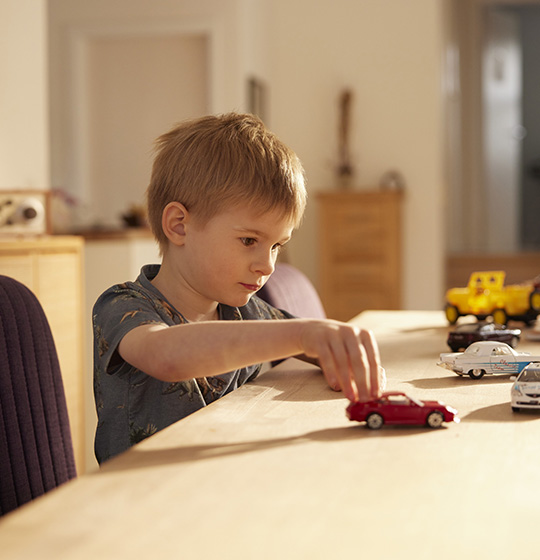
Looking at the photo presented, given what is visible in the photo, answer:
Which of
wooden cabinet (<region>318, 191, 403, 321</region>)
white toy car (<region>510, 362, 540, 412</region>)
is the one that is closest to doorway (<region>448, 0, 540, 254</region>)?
Result: wooden cabinet (<region>318, 191, 403, 321</region>)

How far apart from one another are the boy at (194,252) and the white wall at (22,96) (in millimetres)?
1844

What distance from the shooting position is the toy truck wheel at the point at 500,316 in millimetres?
1698

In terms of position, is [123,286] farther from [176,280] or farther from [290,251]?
[290,251]

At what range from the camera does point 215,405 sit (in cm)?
82

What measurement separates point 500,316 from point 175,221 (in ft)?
2.85

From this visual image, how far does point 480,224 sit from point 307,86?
7.55 feet

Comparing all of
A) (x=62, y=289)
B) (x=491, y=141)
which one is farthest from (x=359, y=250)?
(x=62, y=289)

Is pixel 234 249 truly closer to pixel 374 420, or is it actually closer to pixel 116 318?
pixel 116 318

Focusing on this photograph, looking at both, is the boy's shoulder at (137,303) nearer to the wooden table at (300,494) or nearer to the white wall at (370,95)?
the wooden table at (300,494)

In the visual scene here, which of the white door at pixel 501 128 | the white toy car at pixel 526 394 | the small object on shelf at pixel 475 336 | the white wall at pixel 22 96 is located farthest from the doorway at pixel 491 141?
the white toy car at pixel 526 394

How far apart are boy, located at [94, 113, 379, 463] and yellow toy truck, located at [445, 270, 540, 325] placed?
675mm

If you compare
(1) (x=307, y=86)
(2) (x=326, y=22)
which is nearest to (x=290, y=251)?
(1) (x=307, y=86)

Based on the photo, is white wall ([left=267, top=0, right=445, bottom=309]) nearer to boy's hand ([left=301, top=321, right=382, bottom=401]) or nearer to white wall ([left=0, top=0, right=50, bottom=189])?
white wall ([left=0, top=0, right=50, bottom=189])

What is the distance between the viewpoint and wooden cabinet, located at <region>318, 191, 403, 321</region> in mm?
5754
